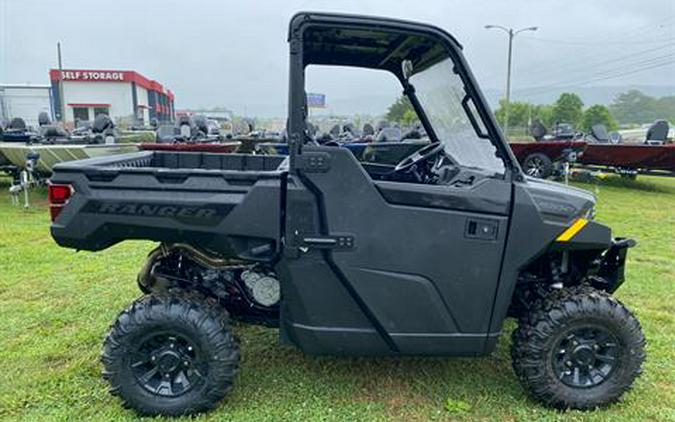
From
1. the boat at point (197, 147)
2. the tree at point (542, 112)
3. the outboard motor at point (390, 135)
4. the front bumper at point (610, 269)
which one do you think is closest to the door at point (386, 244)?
the front bumper at point (610, 269)

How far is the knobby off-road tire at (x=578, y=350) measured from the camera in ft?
8.80

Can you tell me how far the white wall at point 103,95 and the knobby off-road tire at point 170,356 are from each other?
52154 millimetres

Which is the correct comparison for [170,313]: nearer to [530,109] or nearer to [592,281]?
[592,281]

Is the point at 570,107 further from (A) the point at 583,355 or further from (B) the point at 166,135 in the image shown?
(A) the point at 583,355

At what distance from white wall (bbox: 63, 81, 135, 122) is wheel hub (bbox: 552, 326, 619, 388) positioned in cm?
5298

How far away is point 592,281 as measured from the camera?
3129mm

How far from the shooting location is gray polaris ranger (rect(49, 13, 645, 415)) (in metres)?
2.50

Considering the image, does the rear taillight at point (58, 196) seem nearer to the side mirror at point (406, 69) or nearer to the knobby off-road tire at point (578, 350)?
the side mirror at point (406, 69)

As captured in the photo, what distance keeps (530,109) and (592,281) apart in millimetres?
65849

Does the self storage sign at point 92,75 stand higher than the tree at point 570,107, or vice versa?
the self storage sign at point 92,75

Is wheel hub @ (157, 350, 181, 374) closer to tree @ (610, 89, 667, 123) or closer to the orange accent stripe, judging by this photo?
the orange accent stripe

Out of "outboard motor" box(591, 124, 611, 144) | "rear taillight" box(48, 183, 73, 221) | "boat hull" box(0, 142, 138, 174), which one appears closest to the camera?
"rear taillight" box(48, 183, 73, 221)

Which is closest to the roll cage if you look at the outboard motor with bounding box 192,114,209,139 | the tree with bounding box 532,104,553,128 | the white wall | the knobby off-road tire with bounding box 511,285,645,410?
the knobby off-road tire with bounding box 511,285,645,410

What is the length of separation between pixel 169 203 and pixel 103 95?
181ft
